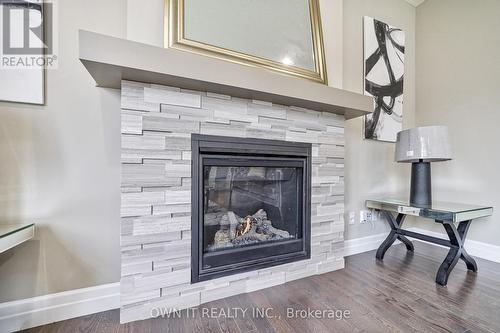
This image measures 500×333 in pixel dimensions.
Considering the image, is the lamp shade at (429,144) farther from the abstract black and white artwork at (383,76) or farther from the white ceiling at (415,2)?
the white ceiling at (415,2)

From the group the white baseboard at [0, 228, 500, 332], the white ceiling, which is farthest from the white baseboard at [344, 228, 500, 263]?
the white ceiling

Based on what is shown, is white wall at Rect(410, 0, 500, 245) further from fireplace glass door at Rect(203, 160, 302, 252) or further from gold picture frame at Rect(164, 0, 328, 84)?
fireplace glass door at Rect(203, 160, 302, 252)

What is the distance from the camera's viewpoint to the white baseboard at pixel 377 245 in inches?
81.5

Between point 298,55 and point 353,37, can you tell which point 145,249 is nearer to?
point 298,55

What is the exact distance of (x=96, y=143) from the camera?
136 centimetres

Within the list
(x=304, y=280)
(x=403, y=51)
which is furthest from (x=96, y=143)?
(x=403, y=51)

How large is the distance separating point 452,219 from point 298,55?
1624 mm

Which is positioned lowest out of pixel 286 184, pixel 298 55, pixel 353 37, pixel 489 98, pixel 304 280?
pixel 304 280

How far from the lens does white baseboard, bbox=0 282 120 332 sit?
118 cm

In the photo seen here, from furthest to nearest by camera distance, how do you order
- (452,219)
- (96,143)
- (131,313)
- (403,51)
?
(403,51), (452,219), (96,143), (131,313)

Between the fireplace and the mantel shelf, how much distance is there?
298 mm

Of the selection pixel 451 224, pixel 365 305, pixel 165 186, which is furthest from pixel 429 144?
pixel 165 186

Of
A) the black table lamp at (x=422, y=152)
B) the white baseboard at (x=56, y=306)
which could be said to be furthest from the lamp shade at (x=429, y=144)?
the white baseboard at (x=56, y=306)

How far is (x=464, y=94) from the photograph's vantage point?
7.54 ft
